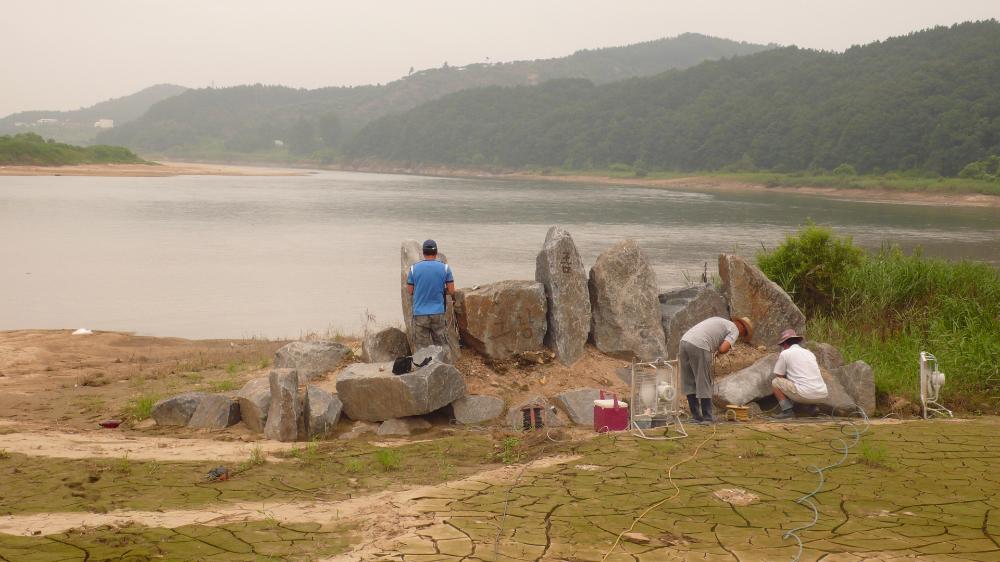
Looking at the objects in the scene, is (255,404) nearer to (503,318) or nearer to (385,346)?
(385,346)

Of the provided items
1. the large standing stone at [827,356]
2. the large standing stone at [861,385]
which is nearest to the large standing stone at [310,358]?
the large standing stone at [827,356]

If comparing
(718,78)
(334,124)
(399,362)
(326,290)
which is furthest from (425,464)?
(334,124)

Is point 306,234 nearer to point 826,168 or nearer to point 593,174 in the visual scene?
point 826,168

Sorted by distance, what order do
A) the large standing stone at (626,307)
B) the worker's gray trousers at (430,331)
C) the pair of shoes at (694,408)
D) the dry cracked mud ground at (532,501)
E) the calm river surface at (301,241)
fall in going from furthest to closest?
the calm river surface at (301,241) < the large standing stone at (626,307) < the worker's gray trousers at (430,331) < the pair of shoes at (694,408) < the dry cracked mud ground at (532,501)

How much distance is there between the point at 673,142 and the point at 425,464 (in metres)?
96.1

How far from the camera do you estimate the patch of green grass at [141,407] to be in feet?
34.1

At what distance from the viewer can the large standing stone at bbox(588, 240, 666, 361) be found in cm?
1175

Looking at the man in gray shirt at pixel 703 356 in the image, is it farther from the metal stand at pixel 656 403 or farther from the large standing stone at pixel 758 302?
the large standing stone at pixel 758 302

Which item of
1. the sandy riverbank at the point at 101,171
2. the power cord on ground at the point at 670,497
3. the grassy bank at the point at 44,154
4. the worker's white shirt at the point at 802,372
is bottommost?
the power cord on ground at the point at 670,497

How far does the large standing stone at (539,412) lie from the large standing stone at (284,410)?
2.27 meters

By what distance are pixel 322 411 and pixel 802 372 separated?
525 centimetres

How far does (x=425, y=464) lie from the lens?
8258 mm

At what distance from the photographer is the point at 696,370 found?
31.3 ft

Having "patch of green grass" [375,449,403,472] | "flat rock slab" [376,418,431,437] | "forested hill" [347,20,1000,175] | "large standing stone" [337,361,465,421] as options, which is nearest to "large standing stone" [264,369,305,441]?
"large standing stone" [337,361,465,421]
